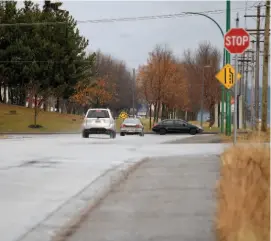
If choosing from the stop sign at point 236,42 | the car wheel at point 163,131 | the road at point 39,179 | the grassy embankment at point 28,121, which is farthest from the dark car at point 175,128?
the stop sign at point 236,42

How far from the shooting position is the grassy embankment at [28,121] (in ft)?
194

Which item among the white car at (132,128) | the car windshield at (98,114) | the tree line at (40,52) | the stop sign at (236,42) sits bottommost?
the white car at (132,128)

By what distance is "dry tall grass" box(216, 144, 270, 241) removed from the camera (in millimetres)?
5902

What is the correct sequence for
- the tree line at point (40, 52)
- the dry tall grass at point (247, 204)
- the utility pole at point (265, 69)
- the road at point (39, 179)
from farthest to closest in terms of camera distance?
the tree line at point (40, 52) < the utility pole at point (265, 69) < the road at point (39, 179) < the dry tall grass at point (247, 204)

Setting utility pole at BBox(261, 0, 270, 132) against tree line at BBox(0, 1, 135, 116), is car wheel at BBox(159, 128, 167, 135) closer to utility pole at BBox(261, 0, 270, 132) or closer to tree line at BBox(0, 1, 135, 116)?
tree line at BBox(0, 1, 135, 116)

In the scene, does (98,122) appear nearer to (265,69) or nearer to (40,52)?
(265,69)

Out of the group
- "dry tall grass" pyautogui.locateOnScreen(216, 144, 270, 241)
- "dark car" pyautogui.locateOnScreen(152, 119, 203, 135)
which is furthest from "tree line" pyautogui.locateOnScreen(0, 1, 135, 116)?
"dry tall grass" pyautogui.locateOnScreen(216, 144, 270, 241)

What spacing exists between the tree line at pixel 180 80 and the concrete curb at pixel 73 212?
170ft

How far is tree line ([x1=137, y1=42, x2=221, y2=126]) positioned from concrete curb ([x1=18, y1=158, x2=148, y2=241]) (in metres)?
51.9

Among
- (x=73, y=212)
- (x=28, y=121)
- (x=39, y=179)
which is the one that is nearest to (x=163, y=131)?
(x=28, y=121)

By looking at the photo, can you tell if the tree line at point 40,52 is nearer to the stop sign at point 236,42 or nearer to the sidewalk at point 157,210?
the stop sign at point 236,42

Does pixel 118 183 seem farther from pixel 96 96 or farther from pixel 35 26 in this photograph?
pixel 96 96

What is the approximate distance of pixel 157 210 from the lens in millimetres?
8664

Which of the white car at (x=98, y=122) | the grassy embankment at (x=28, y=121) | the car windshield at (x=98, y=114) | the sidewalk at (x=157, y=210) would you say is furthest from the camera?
the grassy embankment at (x=28, y=121)
